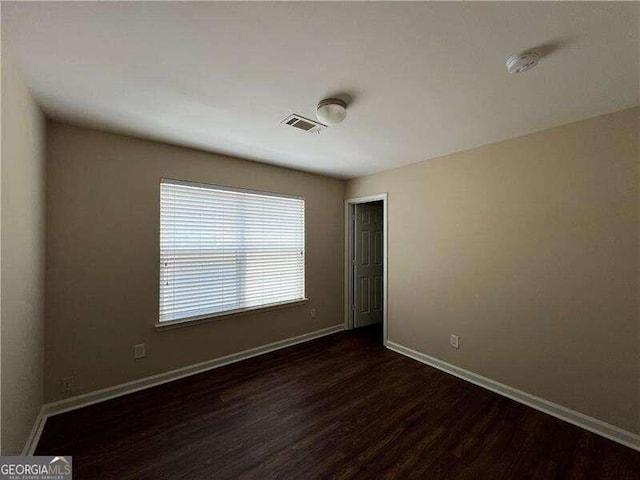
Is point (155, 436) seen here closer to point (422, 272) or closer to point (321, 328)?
point (321, 328)

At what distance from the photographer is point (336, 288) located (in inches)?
162

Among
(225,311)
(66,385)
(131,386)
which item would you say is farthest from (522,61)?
(66,385)

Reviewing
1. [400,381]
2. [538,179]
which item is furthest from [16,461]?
[538,179]

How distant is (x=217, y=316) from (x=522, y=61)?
3.27 metres

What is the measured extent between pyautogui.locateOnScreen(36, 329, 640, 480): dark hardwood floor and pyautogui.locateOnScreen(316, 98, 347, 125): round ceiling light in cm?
232

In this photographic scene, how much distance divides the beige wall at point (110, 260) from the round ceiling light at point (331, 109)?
163 centimetres

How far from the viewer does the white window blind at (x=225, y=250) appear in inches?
106

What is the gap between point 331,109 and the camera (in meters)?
1.81

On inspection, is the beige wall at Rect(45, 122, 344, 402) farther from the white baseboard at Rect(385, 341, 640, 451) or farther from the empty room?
the white baseboard at Rect(385, 341, 640, 451)

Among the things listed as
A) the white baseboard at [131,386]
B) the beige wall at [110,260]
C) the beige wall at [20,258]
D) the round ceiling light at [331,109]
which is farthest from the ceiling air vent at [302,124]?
the white baseboard at [131,386]

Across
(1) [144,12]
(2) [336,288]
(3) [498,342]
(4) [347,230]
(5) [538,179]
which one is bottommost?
(3) [498,342]

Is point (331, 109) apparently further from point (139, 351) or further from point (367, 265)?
point (367, 265)

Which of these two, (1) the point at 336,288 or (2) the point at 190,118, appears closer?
(2) the point at 190,118

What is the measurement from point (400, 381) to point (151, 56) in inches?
129
